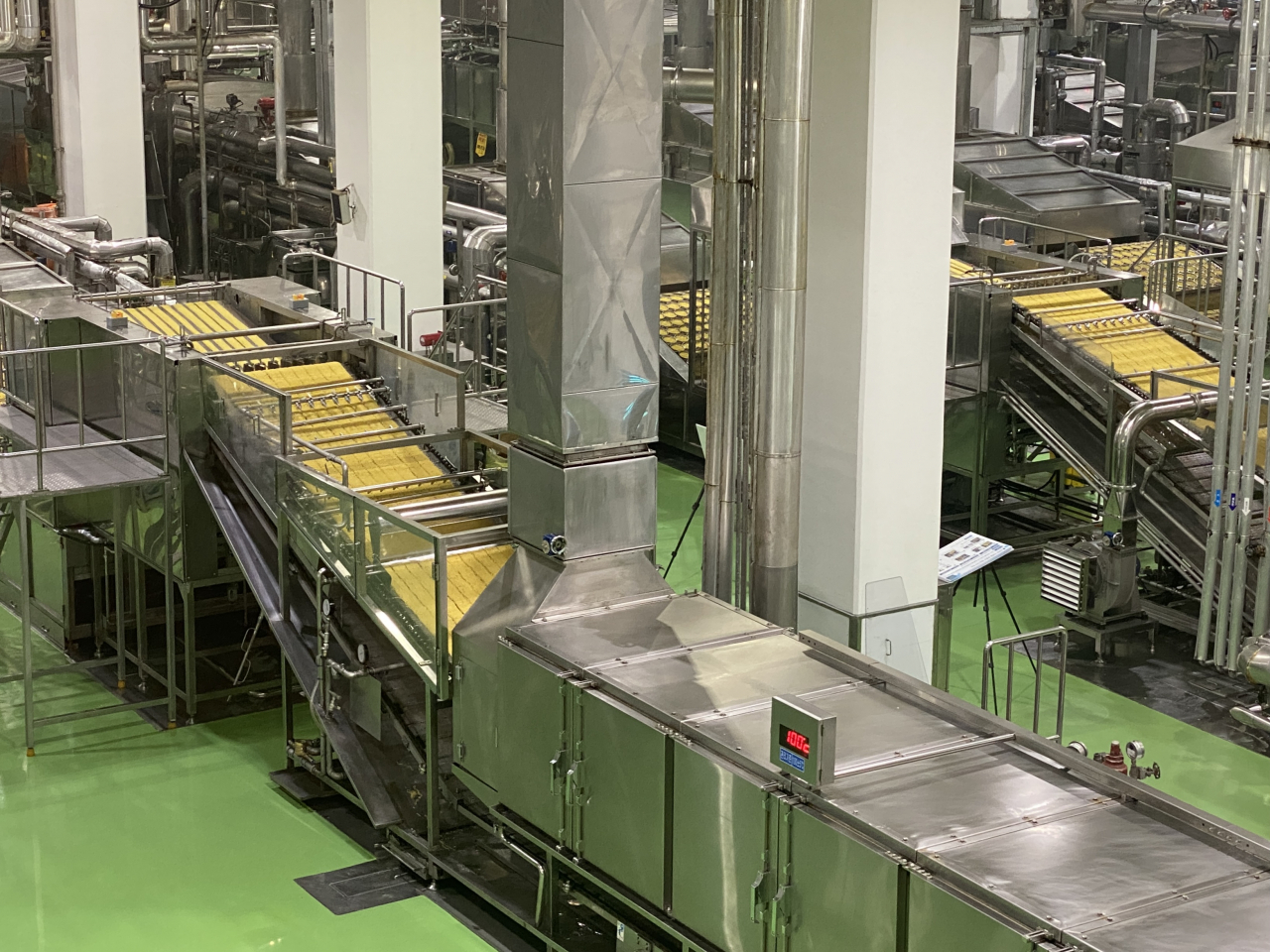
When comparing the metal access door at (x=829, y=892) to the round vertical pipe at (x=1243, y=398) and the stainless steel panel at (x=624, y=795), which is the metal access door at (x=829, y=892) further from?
the round vertical pipe at (x=1243, y=398)

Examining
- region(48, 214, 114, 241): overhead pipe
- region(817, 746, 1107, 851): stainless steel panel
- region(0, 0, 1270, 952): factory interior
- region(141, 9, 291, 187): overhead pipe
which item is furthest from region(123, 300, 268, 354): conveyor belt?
region(141, 9, 291, 187): overhead pipe

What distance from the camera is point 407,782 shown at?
28.4ft

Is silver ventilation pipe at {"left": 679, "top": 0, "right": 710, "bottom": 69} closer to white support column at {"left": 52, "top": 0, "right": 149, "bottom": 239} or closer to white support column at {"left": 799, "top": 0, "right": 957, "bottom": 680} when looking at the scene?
white support column at {"left": 52, "top": 0, "right": 149, "bottom": 239}

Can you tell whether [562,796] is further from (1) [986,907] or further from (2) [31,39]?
(2) [31,39]

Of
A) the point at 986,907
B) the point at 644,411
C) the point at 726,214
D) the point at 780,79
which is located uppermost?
the point at 780,79

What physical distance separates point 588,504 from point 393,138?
6339 mm

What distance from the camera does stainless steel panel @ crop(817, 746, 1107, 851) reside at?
5750 mm

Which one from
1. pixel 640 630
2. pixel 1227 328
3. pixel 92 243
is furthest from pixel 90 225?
pixel 1227 328

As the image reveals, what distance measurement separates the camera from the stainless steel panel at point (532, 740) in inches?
282

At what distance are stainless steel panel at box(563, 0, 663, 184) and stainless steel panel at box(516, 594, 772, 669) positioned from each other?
188 centimetres

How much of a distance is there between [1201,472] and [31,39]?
1212 cm

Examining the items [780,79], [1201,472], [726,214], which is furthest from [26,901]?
[1201,472]

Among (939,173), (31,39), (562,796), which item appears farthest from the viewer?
(31,39)

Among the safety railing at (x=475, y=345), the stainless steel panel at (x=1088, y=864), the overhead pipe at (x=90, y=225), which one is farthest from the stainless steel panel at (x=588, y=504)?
the overhead pipe at (x=90, y=225)
